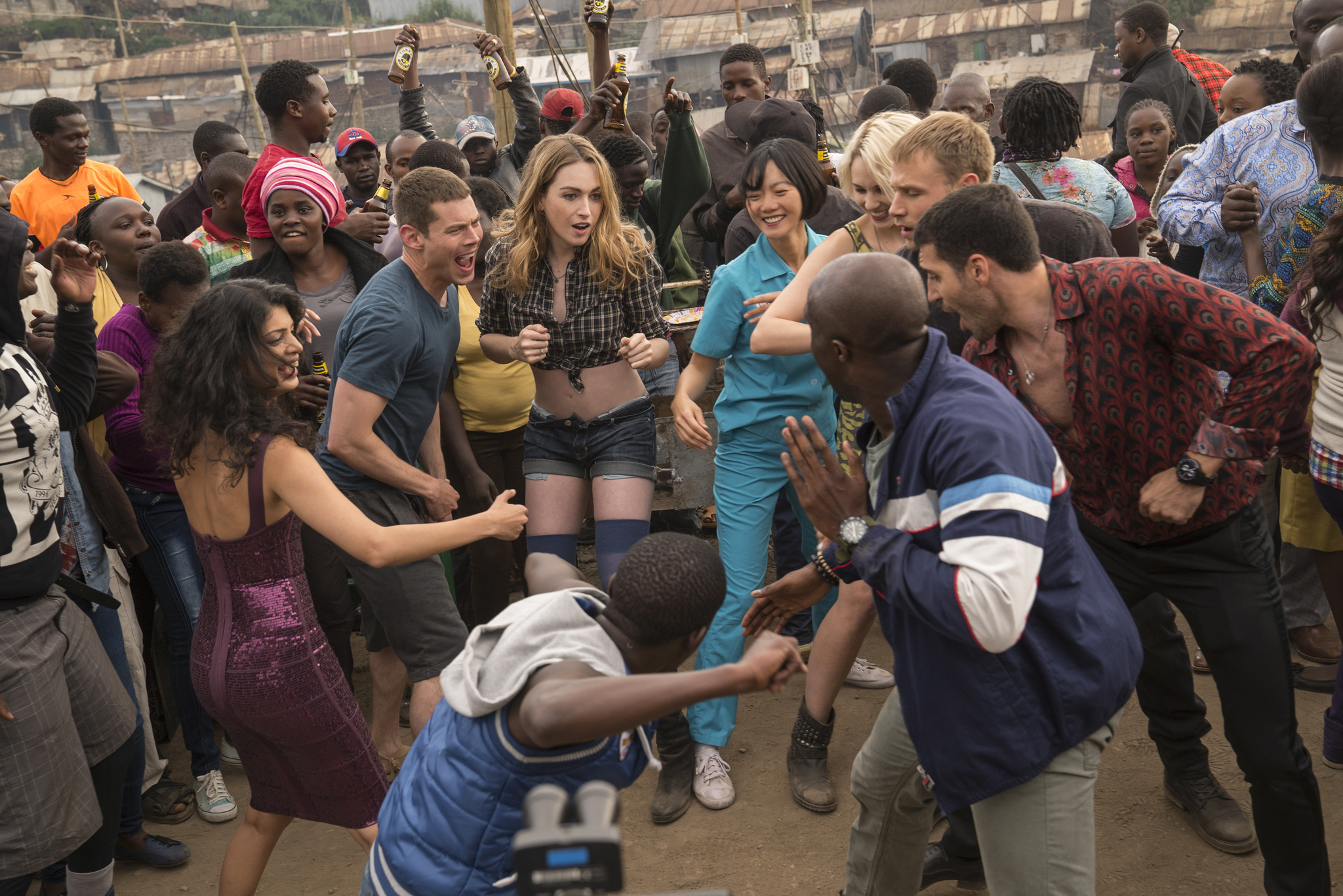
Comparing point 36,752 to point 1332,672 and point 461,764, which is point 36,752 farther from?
A: point 1332,672

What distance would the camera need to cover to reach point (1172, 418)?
2.79 metres

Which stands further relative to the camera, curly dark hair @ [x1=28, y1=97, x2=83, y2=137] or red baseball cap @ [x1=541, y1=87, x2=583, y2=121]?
red baseball cap @ [x1=541, y1=87, x2=583, y2=121]

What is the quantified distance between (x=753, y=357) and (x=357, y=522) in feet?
6.06

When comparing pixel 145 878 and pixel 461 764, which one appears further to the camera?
pixel 145 878

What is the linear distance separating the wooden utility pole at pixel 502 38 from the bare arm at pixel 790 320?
657 cm

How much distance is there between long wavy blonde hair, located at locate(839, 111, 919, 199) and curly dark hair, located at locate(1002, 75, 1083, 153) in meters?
0.85

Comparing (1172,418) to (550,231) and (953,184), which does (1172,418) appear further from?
(550,231)

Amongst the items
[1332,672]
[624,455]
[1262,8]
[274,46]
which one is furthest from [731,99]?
[274,46]

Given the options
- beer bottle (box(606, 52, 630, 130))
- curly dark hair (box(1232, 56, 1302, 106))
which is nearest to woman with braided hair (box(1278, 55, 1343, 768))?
curly dark hair (box(1232, 56, 1302, 106))

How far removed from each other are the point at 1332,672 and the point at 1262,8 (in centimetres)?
2473

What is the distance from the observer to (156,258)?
3.99 metres

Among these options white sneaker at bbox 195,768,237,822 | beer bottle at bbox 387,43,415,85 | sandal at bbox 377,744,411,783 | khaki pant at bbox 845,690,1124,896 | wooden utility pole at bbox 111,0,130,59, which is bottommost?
sandal at bbox 377,744,411,783

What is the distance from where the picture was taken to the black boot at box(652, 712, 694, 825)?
3988mm

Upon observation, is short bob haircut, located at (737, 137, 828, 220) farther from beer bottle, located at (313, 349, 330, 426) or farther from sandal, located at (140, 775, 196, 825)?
sandal, located at (140, 775, 196, 825)
